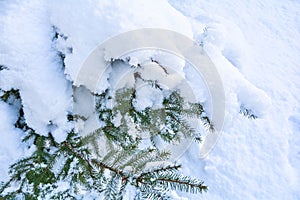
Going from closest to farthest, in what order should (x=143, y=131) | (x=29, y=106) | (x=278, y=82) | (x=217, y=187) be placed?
(x=29, y=106) → (x=143, y=131) → (x=217, y=187) → (x=278, y=82)

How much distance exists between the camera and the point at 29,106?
4.25ft

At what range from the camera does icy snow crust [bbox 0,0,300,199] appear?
127 centimetres

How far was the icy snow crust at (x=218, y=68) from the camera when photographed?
1.27m

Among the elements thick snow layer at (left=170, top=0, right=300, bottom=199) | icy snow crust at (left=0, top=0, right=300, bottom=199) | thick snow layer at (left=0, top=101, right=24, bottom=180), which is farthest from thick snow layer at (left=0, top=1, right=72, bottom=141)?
thick snow layer at (left=170, top=0, right=300, bottom=199)

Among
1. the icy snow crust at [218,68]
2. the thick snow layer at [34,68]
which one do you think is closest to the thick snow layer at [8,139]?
the icy snow crust at [218,68]

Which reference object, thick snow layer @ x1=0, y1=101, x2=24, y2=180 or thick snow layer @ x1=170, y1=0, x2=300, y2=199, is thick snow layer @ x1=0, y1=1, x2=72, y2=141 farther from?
thick snow layer @ x1=170, y1=0, x2=300, y2=199

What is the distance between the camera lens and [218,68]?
4.68 feet

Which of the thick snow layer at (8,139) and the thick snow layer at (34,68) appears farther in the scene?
the thick snow layer at (8,139)

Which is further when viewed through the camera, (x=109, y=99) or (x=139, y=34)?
(x=109, y=99)

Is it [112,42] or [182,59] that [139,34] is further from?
[182,59]

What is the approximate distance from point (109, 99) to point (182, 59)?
1.26 ft

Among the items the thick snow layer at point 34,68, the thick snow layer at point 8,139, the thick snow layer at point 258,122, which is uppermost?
the thick snow layer at point 258,122

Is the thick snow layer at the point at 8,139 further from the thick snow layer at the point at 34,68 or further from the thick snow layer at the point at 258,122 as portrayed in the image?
the thick snow layer at the point at 258,122

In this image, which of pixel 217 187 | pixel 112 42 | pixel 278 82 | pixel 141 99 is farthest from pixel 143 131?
pixel 278 82
